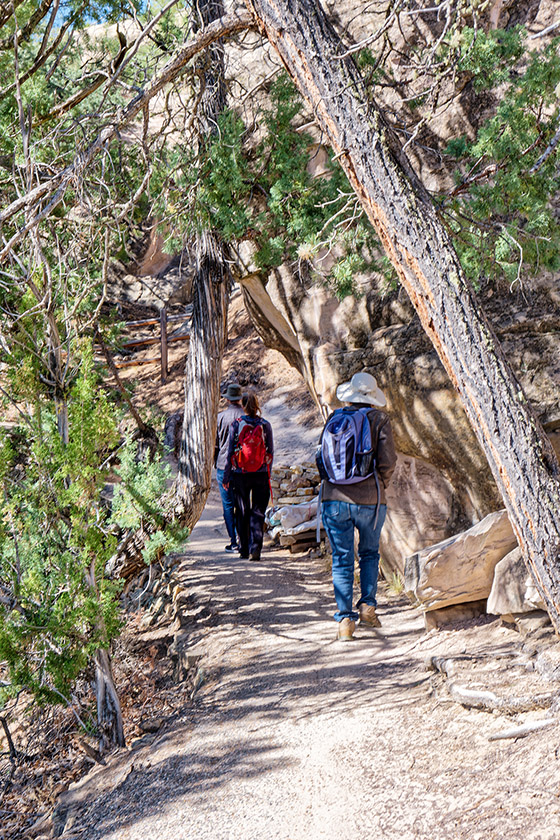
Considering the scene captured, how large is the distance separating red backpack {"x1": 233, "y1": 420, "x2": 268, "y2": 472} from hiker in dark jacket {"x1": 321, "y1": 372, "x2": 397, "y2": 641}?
214 cm

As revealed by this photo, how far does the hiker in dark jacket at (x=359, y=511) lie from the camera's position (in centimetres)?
489

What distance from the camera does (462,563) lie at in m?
4.39

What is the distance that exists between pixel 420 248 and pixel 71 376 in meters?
2.55

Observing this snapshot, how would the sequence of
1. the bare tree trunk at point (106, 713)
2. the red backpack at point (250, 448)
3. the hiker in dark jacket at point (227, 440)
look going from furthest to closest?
the hiker in dark jacket at point (227, 440)
the red backpack at point (250, 448)
the bare tree trunk at point (106, 713)

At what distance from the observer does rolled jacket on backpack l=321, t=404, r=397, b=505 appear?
4.88 m

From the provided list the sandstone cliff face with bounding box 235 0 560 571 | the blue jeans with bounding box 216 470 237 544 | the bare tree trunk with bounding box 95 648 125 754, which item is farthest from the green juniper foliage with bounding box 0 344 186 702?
the blue jeans with bounding box 216 470 237 544

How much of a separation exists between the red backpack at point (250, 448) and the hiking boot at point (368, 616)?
2.35 meters

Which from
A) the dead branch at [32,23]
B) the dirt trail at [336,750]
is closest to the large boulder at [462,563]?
the dirt trail at [336,750]

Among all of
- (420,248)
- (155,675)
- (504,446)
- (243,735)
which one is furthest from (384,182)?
(155,675)

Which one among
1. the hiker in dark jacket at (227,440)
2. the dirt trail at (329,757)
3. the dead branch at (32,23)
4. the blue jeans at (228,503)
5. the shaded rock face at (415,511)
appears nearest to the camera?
the dirt trail at (329,757)

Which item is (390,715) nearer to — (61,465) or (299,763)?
(299,763)

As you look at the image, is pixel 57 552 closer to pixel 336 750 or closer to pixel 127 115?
A: pixel 336 750

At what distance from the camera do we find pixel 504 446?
3.37m

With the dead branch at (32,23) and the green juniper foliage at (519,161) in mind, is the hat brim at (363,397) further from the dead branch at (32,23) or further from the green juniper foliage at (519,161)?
the dead branch at (32,23)
